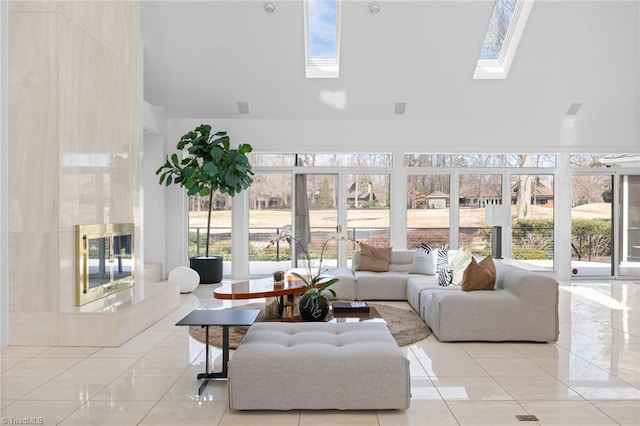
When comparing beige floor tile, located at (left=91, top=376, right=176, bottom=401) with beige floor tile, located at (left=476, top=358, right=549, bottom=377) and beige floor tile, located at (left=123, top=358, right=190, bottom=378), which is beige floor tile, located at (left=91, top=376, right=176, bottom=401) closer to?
beige floor tile, located at (left=123, top=358, right=190, bottom=378)

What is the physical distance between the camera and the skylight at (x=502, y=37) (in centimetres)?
832

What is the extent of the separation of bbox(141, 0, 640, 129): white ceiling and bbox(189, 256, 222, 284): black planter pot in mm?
2581

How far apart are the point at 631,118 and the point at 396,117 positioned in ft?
13.7

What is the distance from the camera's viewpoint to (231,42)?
8.41 metres

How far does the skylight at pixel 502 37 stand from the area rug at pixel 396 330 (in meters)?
4.66

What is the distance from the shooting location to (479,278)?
220 inches

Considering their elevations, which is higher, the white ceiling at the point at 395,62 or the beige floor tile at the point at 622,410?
the white ceiling at the point at 395,62

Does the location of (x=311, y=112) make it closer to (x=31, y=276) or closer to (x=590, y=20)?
(x=590, y=20)

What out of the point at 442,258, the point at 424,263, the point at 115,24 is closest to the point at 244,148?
the point at 115,24

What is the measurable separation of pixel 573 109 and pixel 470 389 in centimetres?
733

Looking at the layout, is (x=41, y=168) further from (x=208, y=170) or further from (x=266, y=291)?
(x=208, y=170)

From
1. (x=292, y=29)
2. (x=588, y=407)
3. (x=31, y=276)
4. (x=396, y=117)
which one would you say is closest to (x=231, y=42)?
(x=292, y=29)

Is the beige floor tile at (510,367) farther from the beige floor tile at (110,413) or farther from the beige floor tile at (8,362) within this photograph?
the beige floor tile at (8,362)

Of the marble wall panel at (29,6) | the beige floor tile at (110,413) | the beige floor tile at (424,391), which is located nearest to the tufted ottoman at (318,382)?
the beige floor tile at (424,391)
